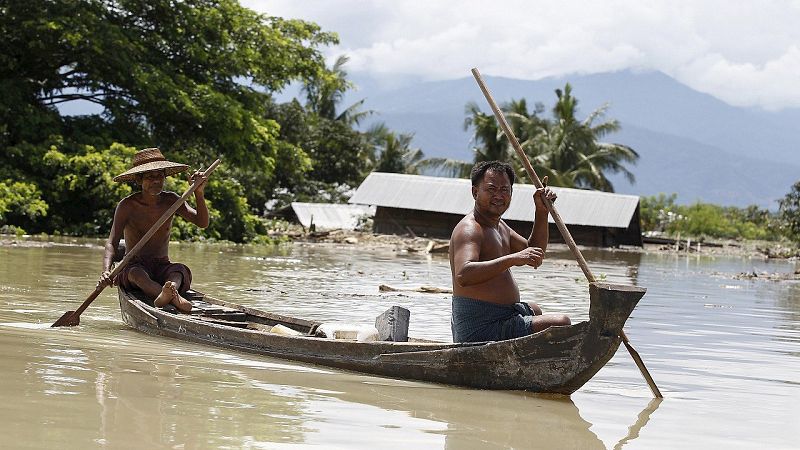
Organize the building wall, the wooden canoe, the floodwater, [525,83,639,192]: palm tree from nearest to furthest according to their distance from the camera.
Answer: the floodwater → the wooden canoe → the building wall → [525,83,639,192]: palm tree

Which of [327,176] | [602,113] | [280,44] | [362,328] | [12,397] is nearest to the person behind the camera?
[12,397]

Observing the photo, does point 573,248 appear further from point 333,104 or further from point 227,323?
point 333,104

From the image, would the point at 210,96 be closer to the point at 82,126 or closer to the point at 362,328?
the point at 82,126

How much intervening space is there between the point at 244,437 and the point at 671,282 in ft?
47.7

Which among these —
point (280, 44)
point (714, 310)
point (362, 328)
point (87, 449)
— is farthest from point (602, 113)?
point (87, 449)

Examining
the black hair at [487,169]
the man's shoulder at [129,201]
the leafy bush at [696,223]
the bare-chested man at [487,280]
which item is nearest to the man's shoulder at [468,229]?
the bare-chested man at [487,280]

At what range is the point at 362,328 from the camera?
7.10 metres

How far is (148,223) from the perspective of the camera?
8.50 metres

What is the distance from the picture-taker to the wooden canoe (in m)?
5.74

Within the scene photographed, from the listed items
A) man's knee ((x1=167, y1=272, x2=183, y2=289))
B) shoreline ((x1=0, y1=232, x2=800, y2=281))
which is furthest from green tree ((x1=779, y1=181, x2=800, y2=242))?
man's knee ((x1=167, y1=272, x2=183, y2=289))

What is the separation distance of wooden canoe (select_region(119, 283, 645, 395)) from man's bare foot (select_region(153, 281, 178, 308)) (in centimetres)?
83

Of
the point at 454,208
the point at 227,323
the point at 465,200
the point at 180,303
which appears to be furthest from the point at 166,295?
the point at 465,200

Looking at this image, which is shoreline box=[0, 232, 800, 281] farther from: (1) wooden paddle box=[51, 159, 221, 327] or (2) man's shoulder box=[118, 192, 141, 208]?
(1) wooden paddle box=[51, 159, 221, 327]

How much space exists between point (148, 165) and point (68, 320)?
133cm
